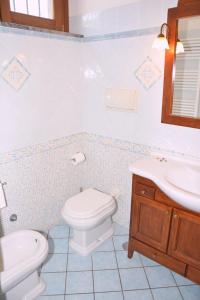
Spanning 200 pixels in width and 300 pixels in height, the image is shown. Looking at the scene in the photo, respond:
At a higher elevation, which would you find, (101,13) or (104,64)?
(101,13)

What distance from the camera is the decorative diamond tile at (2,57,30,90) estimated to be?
5.89 ft

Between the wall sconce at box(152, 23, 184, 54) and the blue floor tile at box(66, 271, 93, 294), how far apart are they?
1740 mm

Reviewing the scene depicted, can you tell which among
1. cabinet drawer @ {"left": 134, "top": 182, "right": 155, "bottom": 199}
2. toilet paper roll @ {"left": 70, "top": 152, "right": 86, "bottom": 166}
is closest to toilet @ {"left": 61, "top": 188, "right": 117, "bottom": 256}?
toilet paper roll @ {"left": 70, "top": 152, "right": 86, "bottom": 166}

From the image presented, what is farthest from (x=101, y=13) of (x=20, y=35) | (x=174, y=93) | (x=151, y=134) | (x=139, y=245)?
(x=139, y=245)

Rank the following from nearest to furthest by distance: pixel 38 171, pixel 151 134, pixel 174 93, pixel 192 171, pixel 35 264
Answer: pixel 35 264
pixel 192 171
pixel 174 93
pixel 151 134
pixel 38 171

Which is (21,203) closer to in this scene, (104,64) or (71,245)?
(71,245)

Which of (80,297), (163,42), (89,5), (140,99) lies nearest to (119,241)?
(80,297)

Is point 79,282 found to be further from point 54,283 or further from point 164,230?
point 164,230

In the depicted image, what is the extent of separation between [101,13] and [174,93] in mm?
940

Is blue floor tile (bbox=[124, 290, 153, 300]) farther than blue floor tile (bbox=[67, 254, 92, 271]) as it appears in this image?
No

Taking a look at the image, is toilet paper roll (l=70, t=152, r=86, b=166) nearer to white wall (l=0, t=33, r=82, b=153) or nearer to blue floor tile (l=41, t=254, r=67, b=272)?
white wall (l=0, t=33, r=82, b=153)

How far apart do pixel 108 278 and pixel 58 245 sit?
1.85ft

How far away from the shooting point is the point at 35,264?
158 centimetres

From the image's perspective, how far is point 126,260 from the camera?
207 centimetres
